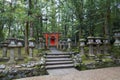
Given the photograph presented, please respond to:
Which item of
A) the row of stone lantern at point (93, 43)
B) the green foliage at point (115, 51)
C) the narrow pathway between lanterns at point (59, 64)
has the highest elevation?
the row of stone lantern at point (93, 43)

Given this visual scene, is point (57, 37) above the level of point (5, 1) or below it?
below

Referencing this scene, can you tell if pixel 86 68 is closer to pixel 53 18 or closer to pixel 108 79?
pixel 108 79

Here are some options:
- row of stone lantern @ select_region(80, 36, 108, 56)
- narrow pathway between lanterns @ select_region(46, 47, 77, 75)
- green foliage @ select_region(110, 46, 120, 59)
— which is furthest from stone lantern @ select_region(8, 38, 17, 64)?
green foliage @ select_region(110, 46, 120, 59)

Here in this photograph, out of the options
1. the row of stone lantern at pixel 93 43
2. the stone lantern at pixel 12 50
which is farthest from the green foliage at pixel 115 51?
the stone lantern at pixel 12 50

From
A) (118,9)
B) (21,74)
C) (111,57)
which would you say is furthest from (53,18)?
(21,74)

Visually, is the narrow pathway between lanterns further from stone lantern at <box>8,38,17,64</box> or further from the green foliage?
the green foliage

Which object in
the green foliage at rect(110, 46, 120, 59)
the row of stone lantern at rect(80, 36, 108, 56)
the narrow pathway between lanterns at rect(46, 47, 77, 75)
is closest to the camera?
the narrow pathway between lanterns at rect(46, 47, 77, 75)

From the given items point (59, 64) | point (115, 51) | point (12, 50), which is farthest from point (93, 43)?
point (12, 50)

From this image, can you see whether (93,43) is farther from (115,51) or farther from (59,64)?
(59,64)

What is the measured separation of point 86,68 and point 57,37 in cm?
754

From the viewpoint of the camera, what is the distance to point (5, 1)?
46.6 feet

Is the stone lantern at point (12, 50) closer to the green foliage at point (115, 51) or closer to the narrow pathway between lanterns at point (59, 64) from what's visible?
the narrow pathway between lanterns at point (59, 64)

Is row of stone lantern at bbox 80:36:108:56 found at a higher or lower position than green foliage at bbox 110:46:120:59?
higher

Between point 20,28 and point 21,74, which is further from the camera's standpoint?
point 20,28
